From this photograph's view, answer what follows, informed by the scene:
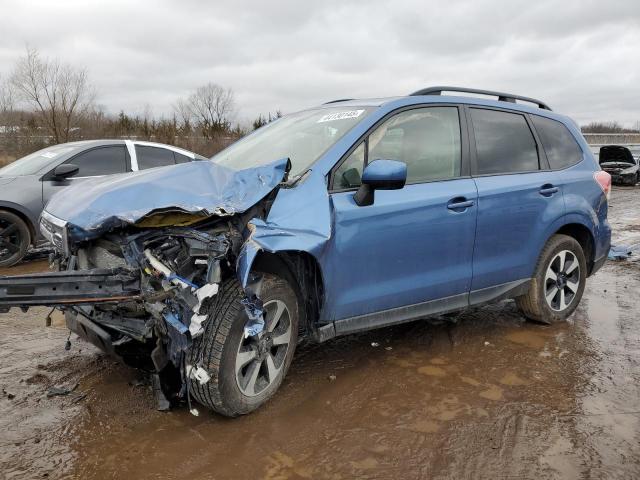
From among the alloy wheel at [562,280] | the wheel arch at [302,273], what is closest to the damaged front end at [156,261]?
the wheel arch at [302,273]

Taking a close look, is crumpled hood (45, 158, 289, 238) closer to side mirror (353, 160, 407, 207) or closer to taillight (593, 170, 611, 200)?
side mirror (353, 160, 407, 207)

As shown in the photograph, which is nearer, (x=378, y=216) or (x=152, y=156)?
(x=378, y=216)

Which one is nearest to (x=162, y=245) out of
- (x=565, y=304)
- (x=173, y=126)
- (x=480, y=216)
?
(x=480, y=216)

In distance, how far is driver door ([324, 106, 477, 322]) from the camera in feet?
10.7

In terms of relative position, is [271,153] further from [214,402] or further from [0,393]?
[0,393]

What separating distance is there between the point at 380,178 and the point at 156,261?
136 centimetres

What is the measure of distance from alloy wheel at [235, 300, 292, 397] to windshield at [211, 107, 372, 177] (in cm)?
86

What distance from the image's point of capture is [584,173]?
472 centimetres

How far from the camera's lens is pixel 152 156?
25.0 feet

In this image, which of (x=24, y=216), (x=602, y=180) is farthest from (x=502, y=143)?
(x=24, y=216)

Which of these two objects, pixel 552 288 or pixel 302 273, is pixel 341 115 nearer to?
pixel 302 273

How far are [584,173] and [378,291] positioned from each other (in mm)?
2516

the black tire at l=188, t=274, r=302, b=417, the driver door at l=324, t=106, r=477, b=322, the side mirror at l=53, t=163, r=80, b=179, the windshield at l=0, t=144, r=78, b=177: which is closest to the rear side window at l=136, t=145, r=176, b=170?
the windshield at l=0, t=144, r=78, b=177

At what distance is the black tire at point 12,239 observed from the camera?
650 cm
